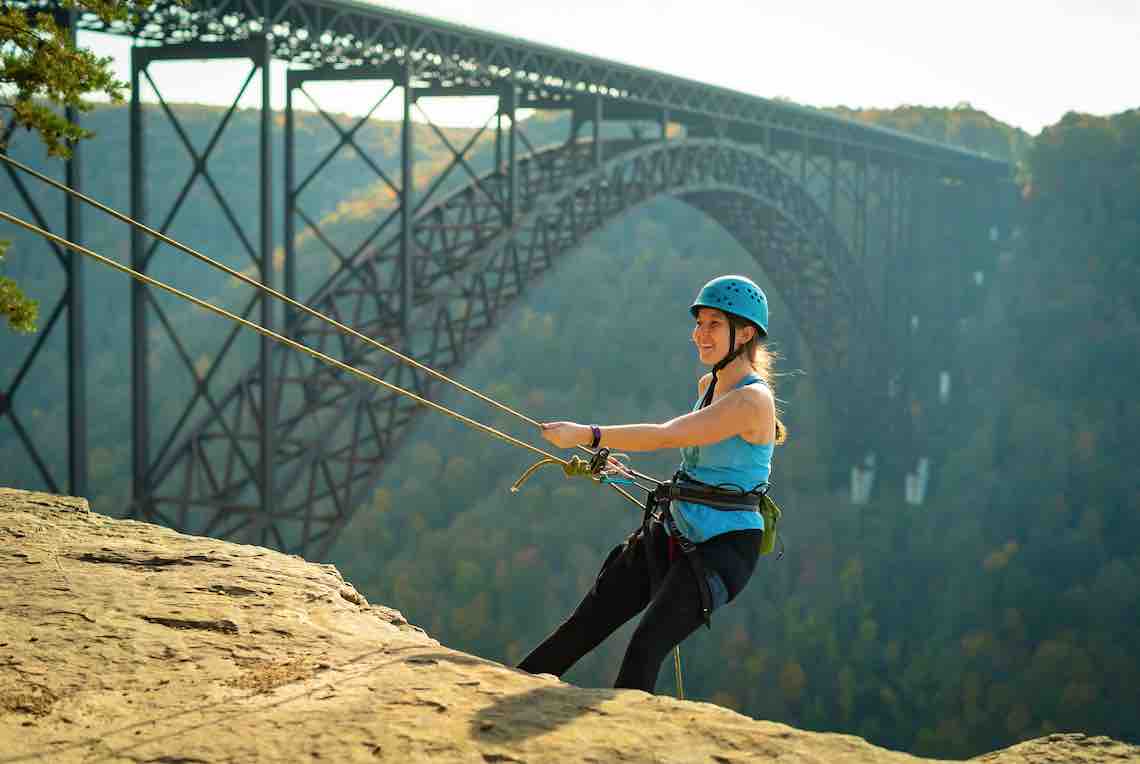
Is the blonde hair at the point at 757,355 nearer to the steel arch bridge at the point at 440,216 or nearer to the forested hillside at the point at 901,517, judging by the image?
the steel arch bridge at the point at 440,216

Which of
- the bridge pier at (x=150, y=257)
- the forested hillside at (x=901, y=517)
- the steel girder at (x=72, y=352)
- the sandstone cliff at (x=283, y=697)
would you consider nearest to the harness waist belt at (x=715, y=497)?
the sandstone cliff at (x=283, y=697)

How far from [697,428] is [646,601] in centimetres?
78

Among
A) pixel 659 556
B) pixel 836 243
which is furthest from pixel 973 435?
pixel 659 556

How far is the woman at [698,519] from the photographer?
3.52 metres

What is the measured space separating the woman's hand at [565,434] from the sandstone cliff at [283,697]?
0.74 m

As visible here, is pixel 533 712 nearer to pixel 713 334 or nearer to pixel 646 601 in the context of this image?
pixel 646 601

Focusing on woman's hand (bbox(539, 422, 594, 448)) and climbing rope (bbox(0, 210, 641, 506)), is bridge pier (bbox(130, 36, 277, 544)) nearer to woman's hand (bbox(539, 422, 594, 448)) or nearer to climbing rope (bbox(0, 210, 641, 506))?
climbing rope (bbox(0, 210, 641, 506))

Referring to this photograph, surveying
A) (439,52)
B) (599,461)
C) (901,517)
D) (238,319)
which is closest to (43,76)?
(238,319)

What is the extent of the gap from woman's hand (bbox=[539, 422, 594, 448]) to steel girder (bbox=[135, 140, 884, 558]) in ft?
21.4

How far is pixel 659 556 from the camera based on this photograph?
382 centimetres

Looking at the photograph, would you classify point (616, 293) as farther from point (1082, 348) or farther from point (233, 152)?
point (233, 152)

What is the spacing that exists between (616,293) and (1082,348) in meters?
24.0

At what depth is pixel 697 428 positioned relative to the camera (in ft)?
11.5

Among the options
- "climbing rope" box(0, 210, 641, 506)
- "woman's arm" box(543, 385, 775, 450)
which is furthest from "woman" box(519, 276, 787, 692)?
"climbing rope" box(0, 210, 641, 506)
